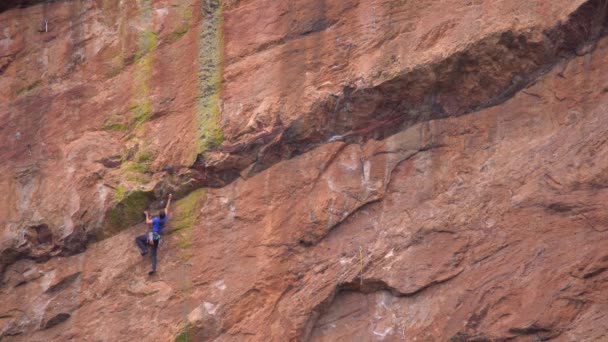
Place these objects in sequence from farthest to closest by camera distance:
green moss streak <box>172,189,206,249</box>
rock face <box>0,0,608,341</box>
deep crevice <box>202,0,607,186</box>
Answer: green moss streak <box>172,189,206,249</box>
deep crevice <box>202,0,607,186</box>
rock face <box>0,0,608,341</box>

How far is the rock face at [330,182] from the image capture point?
17.2 metres

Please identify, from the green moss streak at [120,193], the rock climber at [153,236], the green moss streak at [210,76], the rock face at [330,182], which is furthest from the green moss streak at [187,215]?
the green moss streak at [120,193]

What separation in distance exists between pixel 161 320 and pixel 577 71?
798 centimetres

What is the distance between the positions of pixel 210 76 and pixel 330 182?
2.95 metres

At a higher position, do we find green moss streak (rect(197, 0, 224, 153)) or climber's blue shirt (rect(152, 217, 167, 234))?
green moss streak (rect(197, 0, 224, 153))

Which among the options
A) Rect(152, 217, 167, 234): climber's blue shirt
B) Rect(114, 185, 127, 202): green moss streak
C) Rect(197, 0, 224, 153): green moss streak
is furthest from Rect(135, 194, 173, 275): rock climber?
Rect(197, 0, 224, 153): green moss streak

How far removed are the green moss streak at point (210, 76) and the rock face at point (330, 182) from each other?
4 cm

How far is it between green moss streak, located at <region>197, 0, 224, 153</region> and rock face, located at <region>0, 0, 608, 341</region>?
4cm

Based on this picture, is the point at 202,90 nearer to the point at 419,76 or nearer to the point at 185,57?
the point at 185,57

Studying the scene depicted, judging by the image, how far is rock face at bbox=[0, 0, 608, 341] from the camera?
17.2m

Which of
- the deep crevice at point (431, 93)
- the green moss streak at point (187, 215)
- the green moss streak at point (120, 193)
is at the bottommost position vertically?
the green moss streak at point (187, 215)

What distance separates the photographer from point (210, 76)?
19078mm

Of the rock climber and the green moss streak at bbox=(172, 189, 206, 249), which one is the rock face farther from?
the rock climber

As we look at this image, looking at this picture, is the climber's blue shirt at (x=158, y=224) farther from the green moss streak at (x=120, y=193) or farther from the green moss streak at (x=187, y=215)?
the green moss streak at (x=120, y=193)
